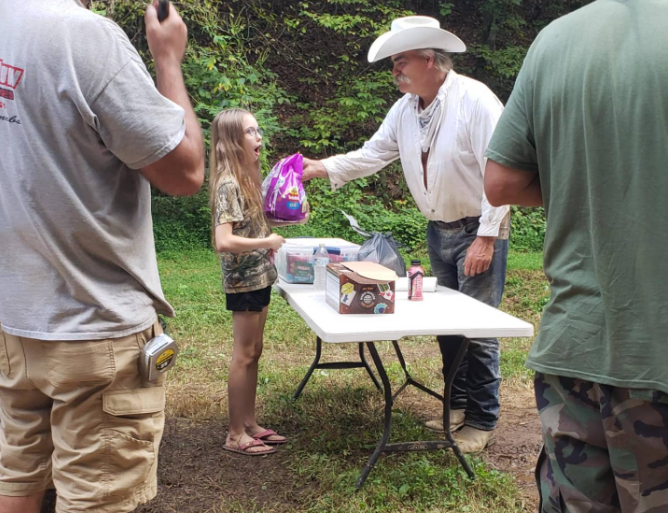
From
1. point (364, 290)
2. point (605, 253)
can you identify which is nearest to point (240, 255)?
point (364, 290)

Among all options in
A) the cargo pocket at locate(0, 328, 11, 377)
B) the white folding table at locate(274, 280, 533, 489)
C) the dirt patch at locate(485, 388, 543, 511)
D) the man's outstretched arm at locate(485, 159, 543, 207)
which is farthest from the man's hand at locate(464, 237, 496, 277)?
the cargo pocket at locate(0, 328, 11, 377)

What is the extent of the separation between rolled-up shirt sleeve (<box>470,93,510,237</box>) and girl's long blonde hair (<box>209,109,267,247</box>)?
106 centimetres

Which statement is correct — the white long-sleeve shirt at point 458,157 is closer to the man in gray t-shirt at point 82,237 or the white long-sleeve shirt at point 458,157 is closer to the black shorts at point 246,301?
the black shorts at point 246,301

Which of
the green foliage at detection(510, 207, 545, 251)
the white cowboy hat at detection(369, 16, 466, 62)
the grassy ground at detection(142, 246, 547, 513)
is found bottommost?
the green foliage at detection(510, 207, 545, 251)

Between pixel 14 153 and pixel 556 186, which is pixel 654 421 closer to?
pixel 556 186

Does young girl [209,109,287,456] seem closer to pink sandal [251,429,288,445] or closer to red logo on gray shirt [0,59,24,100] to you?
pink sandal [251,429,288,445]

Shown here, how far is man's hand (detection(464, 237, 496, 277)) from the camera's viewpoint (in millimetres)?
3219

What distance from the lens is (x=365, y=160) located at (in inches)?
156

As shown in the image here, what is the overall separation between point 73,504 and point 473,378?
2210 mm

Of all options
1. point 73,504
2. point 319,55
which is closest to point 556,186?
point 73,504

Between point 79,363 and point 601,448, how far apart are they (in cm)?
126

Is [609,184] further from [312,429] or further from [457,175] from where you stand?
[312,429]

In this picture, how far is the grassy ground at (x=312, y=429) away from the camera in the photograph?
2875 mm

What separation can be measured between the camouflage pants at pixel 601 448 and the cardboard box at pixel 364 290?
1230 mm
